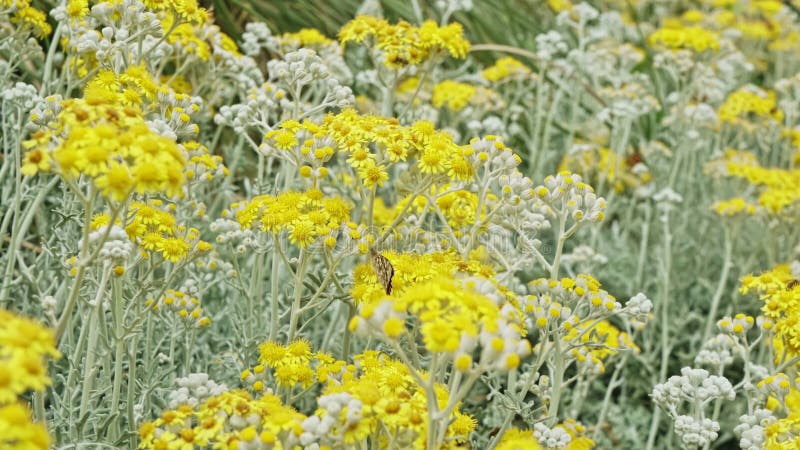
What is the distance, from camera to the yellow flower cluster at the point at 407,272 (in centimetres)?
218

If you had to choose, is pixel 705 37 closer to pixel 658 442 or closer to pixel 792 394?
pixel 658 442

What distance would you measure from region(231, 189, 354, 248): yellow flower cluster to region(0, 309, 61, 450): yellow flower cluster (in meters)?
0.86

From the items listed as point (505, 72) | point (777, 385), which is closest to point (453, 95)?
point (505, 72)

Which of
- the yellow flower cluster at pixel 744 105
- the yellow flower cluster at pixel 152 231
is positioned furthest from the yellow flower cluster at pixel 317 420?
the yellow flower cluster at pixel 744 105

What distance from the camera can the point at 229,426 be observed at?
1.80 m

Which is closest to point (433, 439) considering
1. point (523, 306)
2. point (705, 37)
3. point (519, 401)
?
point (519, 401)

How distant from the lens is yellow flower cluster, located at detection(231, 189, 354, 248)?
227 centimetres

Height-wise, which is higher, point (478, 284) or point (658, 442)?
point (478, 284)

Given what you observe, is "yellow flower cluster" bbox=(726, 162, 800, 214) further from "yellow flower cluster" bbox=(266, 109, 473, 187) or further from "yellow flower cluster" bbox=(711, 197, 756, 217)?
"yellow flower cluster" bbox=(266, 109, 473, 187)

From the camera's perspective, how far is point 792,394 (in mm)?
2598

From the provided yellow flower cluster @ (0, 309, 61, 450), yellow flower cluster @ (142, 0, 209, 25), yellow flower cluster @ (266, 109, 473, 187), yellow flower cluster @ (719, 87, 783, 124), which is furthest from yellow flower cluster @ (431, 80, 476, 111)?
yellow flower cluster @ (0, 309, 61, 450)

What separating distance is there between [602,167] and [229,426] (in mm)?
3486

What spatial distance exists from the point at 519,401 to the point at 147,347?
106 centimetres

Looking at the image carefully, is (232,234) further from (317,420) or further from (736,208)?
(736,208)
